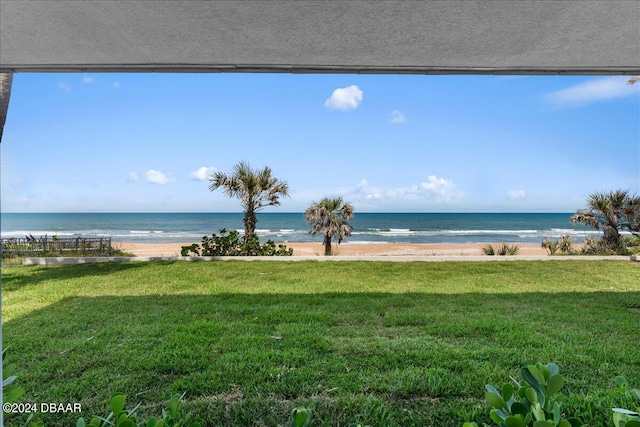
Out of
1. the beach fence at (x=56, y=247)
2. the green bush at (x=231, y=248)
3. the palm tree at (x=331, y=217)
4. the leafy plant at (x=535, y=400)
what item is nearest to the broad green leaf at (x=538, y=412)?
the leafy plant at (x=535, y=400)

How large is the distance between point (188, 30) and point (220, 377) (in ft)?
4.70

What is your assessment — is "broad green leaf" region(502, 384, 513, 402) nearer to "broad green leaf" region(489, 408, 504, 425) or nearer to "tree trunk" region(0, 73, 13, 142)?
"broad green leaf" region(489, 408, 504, 425)

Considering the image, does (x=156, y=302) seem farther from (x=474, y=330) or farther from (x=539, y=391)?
(x=539, y=391)

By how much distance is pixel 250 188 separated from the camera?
23.2ft

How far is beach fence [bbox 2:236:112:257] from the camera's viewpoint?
673 cm

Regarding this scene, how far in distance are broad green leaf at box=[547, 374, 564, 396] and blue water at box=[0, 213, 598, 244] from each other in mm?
13304

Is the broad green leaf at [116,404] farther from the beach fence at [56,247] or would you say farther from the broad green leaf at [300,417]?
the beach fence at [56,247]

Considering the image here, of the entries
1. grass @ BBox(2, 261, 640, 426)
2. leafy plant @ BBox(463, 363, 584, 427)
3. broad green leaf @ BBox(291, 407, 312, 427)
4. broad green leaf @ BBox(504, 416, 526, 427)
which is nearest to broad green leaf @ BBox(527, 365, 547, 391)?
leafy plant @ BBox(463, 363, 584, 427)

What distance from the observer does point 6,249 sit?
22.0 ft

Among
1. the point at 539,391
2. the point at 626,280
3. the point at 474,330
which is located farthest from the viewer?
the point at 626,280

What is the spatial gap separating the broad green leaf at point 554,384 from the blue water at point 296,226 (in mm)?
13304

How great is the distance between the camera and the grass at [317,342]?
1622 millimetres

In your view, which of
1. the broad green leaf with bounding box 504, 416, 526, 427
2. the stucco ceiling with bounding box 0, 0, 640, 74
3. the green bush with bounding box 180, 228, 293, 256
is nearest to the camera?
the broad green leaf with bounding box 504, 416, 526, 427

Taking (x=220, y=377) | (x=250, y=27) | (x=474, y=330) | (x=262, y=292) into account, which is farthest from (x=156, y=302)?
(x=250, y=27)
